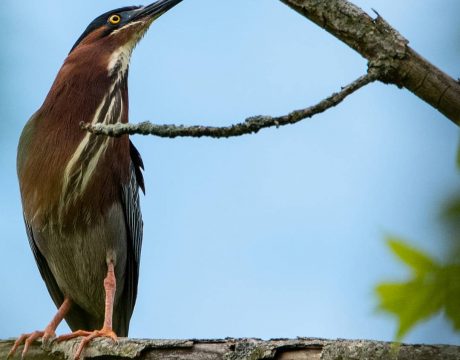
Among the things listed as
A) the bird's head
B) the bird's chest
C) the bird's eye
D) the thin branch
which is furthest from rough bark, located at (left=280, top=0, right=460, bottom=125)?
the bird's eye

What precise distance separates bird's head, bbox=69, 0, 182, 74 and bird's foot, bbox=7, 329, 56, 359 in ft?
5.86

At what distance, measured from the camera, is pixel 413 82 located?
4.32 ft

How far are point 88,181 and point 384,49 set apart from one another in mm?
3048

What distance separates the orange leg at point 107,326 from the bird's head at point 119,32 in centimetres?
134

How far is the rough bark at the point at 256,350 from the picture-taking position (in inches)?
78.0

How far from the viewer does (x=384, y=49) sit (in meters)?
1.37

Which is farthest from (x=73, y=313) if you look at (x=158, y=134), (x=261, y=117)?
(x=261, y=117)

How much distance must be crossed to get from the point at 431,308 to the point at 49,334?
310 cm

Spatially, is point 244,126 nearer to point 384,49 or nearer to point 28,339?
point 384,49

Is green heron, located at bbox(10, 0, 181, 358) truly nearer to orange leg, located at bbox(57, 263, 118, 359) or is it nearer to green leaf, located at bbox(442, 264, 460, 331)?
orange leg, located at bbox(57, 263, 118, 359)

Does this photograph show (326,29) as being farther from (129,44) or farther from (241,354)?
(129,44)

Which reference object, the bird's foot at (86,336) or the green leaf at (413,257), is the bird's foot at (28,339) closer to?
the bird's foot at (86,336)

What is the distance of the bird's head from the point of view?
14.8ft

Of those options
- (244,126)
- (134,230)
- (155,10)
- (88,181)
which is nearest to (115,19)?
(155,10)
